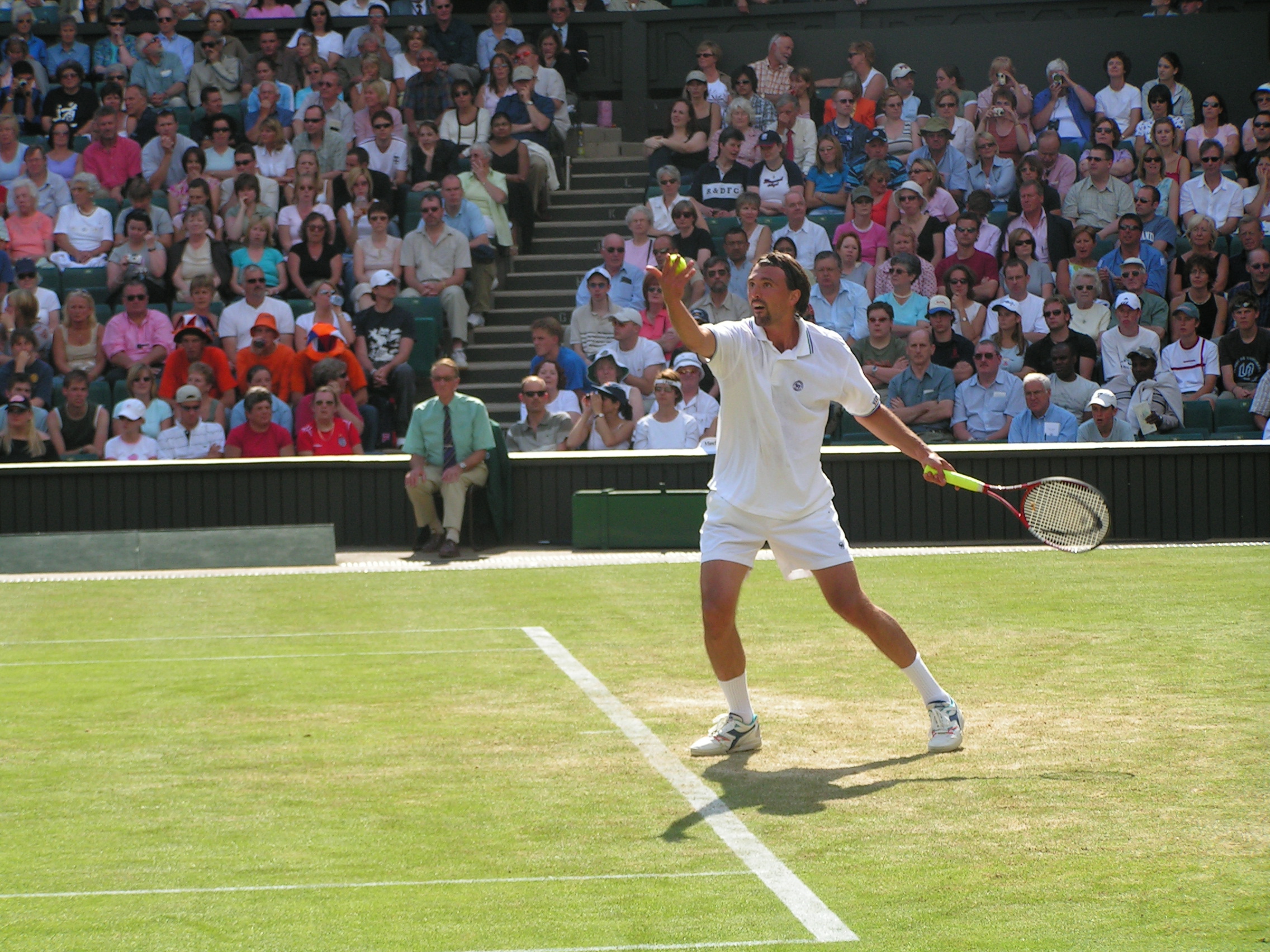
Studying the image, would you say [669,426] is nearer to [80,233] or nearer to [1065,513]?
[80,233]

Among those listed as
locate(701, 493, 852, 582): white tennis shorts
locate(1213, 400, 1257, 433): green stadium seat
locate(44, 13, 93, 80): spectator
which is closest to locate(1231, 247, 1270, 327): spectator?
locate(1213, 400, 1257, 433): green stadium seat

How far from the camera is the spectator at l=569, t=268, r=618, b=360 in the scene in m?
16.9

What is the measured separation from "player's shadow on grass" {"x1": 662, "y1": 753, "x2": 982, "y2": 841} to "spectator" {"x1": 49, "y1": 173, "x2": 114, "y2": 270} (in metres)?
14.3

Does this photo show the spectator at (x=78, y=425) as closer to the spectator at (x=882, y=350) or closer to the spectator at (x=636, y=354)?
the spectator at (x=636, y=354)

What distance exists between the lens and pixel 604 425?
15.1 meters

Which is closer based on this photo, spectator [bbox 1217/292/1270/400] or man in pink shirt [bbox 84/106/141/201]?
spectator [bbox 1217/292/1270/400]

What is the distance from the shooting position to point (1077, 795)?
541 centimetres

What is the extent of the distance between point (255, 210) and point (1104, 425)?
958 cm

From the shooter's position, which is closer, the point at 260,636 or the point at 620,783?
the point at 620,783

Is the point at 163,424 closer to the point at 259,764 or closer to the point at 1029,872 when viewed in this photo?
the point at 259,764

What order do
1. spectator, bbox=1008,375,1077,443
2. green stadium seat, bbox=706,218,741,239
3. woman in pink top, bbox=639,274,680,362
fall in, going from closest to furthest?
spectator, bbox=1008,375,1077,443
woman in pink top, bbox=639,274,680,362
green stadium seat, bbox=706,218,741,239

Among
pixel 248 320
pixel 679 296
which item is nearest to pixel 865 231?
pixel 248 320

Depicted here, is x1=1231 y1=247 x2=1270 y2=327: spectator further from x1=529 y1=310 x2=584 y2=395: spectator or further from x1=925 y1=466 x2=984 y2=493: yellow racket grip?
x1=925 y1=466 x2=984 y2=493: yellow racket grip

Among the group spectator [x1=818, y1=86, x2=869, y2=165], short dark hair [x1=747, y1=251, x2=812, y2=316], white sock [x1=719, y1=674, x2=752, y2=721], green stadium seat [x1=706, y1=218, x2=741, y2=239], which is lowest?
white sock [x1=719, y1=674, x2=752, y2=721]
